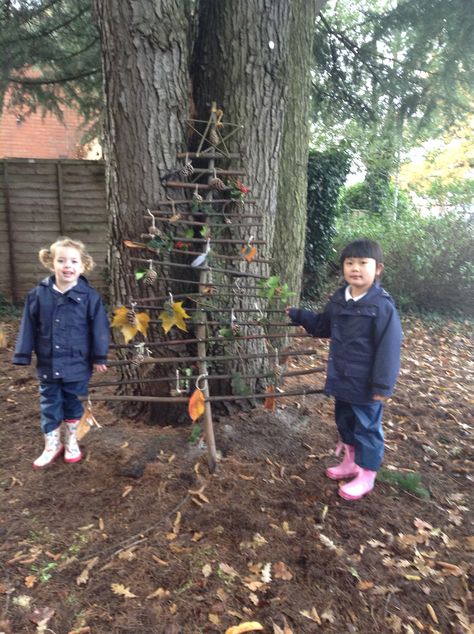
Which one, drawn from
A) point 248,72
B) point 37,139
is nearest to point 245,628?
point 248,72

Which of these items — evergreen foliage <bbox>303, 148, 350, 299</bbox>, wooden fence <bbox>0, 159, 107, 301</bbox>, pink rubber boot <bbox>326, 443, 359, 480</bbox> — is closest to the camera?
pink rubber boot <bbox>326, 443, 359, 480</bbox>

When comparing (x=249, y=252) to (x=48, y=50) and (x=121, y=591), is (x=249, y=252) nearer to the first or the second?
(x=121, y=591)

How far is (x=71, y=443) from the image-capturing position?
10.1 ft

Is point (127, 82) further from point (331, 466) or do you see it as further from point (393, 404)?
point (393, 404)

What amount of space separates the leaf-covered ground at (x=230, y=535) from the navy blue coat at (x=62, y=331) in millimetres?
617

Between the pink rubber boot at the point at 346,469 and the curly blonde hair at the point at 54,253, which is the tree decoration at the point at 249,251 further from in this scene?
the pink rubber boot at the point at 346,469

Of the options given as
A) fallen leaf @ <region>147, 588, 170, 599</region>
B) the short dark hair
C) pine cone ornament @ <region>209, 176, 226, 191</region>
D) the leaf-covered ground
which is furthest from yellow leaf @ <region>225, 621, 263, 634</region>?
pine cone ornament @ <region>209, 176, 226, 191</region>

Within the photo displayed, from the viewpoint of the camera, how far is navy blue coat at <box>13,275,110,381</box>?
2.91 metres

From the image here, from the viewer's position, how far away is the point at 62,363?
294cm

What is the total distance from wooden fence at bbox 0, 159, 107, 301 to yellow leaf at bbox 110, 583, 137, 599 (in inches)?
250

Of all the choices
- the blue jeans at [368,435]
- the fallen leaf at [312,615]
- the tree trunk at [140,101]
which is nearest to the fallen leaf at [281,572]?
the fallen leaf at [312,615]

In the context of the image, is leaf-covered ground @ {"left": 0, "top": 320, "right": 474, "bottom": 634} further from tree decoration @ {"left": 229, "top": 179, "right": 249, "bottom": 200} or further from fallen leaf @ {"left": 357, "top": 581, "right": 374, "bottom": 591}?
tree decoration @ {"left": 229, "top": 179, "right": 249, "bottom": 200}

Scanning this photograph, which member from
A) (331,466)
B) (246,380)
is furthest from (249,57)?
(331,466)

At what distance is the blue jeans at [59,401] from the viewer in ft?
9.94
